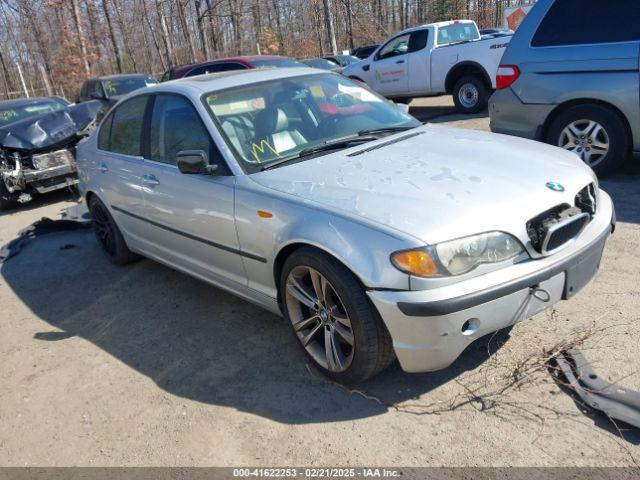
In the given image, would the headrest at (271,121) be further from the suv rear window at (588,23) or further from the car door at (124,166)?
the suv rear window at (588,23)

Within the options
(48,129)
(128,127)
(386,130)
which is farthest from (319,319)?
(48,129)

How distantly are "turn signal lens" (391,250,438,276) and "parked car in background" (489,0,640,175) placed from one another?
3724 millimetres

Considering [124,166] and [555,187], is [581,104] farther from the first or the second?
[124,166]

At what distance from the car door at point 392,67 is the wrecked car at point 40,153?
657cm

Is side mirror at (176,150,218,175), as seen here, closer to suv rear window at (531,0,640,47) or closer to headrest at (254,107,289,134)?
headrest at (254,107,289,134)

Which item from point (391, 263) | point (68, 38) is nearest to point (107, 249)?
point (391, 263)

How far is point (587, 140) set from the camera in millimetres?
5465

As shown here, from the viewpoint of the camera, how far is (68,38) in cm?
3050

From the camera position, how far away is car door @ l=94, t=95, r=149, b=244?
439 centimetres

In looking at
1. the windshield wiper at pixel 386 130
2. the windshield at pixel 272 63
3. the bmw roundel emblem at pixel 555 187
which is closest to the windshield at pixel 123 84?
the windshield at pixel 272 63

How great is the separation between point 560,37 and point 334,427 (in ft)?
15.3

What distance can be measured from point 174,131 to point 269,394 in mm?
2035

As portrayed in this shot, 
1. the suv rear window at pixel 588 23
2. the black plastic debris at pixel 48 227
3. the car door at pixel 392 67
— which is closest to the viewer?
the suv rear window at pixel 588 23

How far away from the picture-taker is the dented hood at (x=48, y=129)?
7.95 metres
